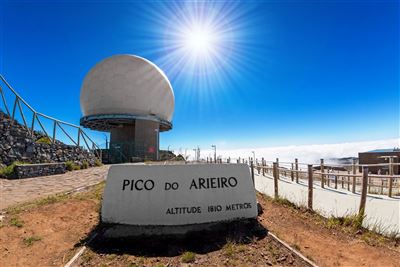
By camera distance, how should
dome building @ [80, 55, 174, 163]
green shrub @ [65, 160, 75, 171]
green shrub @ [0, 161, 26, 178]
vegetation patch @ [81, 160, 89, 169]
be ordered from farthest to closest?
dome building @ [80, 55, 174, 163], vegetation patch @ [81, 160, 89, 169], green shrub @ [65, 160, 75, 171], green shrub @ [0, 161, 26, 178]

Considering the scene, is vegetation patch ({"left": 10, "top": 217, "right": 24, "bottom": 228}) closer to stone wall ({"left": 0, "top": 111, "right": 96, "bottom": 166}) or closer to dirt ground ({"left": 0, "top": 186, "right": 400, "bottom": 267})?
dirt ground ({"left": 0, "top": 186, "right": 400, "bottom": 267})

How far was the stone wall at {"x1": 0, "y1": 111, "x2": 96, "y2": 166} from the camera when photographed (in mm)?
10625

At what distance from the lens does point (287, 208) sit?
6.93 metres

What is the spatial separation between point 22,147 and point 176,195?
32.3 ft

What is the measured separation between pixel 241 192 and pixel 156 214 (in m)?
2.02

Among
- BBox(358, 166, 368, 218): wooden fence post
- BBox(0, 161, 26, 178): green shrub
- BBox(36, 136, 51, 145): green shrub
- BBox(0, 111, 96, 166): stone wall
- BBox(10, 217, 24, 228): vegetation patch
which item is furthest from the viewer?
BBox(36, 136, 51, 145): green shrub

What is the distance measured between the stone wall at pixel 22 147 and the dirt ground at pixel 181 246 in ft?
21.2

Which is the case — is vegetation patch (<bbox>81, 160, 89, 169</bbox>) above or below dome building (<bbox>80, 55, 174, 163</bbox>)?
below

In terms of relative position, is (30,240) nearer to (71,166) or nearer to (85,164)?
(71,166)

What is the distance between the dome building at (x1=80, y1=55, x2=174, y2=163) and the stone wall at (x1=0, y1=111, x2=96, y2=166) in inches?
425

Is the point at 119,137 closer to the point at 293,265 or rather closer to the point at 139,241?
the point at 139,241

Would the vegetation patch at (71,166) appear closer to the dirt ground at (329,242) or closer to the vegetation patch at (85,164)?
the vegetation patch at (85,164)

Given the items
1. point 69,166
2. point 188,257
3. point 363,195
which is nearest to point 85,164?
point 69,166

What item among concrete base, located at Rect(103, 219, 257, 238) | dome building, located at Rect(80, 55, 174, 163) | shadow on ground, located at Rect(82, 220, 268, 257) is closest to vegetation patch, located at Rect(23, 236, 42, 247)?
shadow on ground, located at Rect(82, 220, 268, 257)
